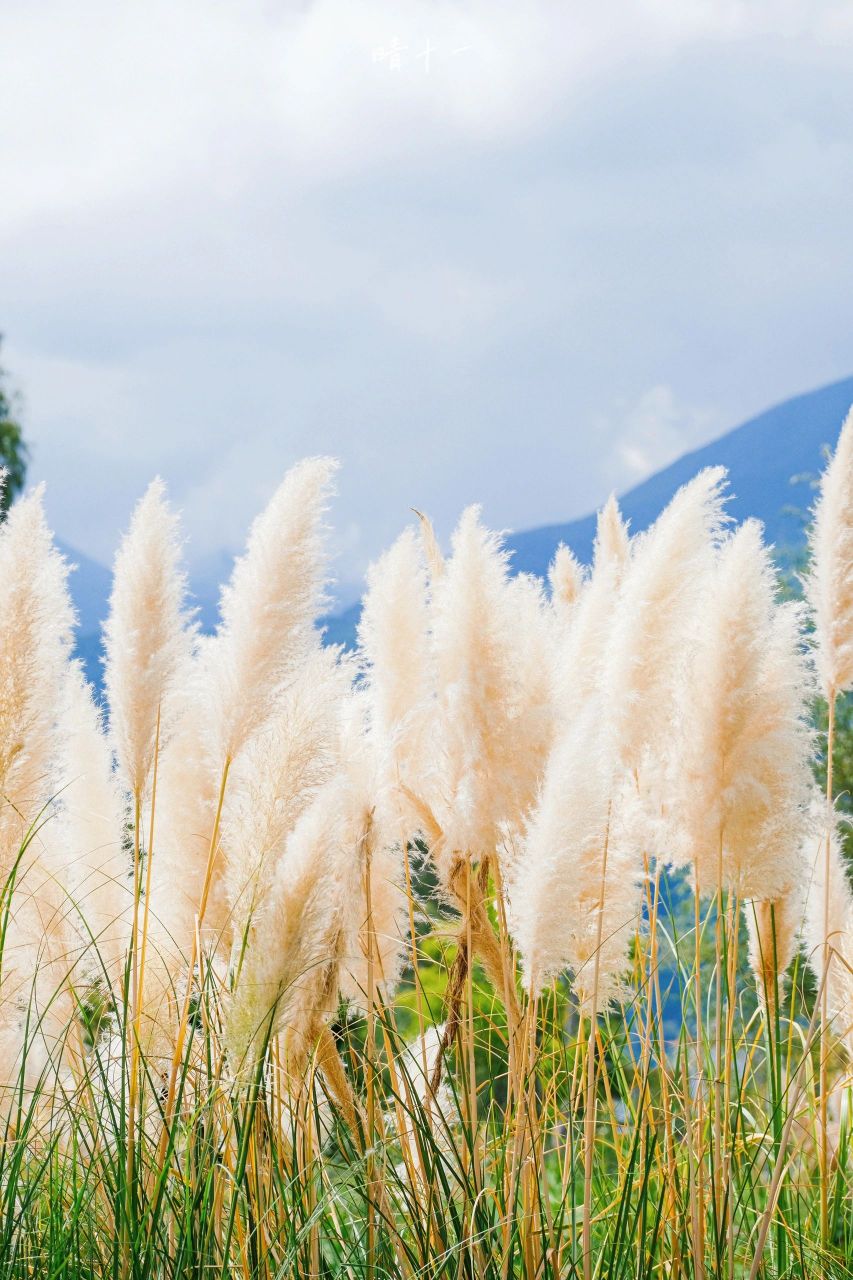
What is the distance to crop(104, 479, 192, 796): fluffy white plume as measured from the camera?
Result: 1.95 m

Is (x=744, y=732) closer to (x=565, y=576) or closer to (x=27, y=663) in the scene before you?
(x=565, y=576)

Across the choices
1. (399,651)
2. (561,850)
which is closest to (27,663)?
(399,651)

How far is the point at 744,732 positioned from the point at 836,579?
0.41 meters

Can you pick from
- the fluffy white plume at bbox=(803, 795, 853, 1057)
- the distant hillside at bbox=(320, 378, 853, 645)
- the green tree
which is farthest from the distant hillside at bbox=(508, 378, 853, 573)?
the fluffy white plume at bbox=(803, 795, 853, 1057)

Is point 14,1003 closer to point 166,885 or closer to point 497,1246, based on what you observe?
point 166,885

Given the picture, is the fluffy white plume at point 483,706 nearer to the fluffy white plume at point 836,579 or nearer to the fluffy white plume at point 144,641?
the fluffy white plume at point 144,641

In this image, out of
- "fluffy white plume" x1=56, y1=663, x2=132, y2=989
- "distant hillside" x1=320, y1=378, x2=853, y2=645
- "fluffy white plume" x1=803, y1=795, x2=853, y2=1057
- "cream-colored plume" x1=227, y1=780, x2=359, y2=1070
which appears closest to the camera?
"cream-colored plume" x1=227, y1=780, x2=359, y2=1070

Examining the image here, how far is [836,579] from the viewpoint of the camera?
206cm

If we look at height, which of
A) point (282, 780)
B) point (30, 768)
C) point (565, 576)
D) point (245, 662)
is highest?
point (565, 576)

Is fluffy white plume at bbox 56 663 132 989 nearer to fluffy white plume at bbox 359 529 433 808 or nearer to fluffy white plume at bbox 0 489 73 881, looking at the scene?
fluffy white plume at bbox 0 489 73 881

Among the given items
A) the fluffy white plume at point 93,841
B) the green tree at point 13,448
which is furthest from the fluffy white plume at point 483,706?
the green tree at point 13,448

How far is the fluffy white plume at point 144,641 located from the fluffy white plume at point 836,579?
111cm

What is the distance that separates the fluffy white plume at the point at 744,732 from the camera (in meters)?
1.79

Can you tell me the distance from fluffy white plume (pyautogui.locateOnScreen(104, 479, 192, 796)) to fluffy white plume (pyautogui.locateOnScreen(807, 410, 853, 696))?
1112mm
